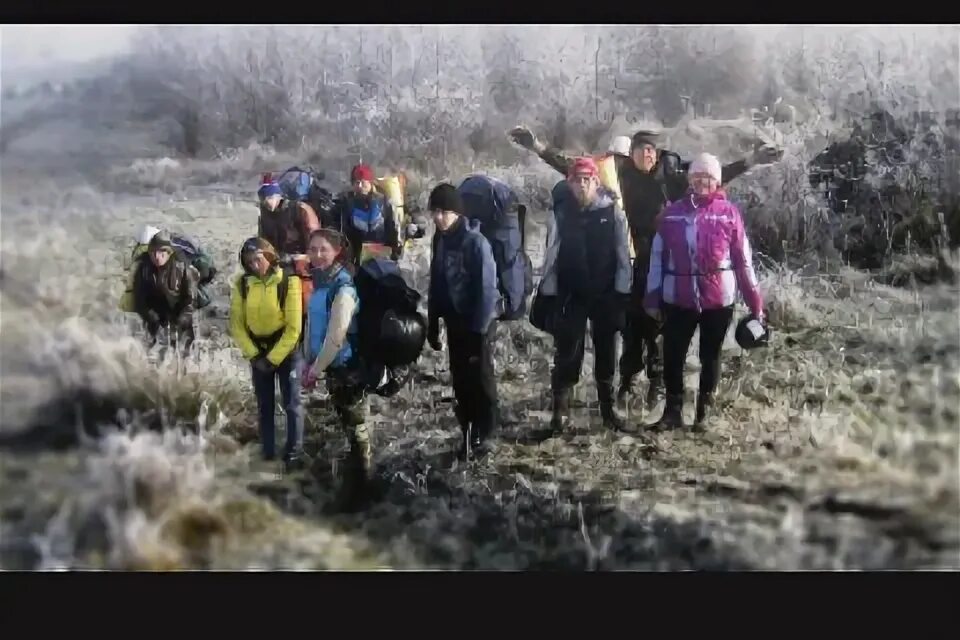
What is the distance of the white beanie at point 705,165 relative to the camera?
3375mm

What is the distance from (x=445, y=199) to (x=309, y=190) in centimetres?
49

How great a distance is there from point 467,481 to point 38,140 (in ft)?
6.56

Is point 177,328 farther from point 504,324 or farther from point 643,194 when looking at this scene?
point 643,194

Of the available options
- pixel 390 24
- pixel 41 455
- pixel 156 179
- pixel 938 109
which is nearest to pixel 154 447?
pixel 41 455

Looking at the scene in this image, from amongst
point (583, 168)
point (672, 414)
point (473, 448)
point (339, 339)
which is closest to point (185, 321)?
point (339, 339)

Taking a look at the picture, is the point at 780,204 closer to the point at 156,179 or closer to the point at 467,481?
the point at 467,481

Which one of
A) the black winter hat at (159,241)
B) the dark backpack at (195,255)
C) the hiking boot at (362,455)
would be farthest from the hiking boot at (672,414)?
the black winter hat at (159,241)

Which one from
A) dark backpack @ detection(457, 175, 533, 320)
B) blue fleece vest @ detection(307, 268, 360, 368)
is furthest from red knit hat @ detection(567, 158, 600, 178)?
blue fleece vest @ detection(307, 268, 360, 368)

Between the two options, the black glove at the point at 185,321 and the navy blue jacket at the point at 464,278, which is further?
the black glove at the point at 185,321

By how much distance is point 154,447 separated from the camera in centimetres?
347

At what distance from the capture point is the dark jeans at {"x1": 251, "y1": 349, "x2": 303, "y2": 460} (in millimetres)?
3439

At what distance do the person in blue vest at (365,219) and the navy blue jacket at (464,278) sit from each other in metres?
0.16

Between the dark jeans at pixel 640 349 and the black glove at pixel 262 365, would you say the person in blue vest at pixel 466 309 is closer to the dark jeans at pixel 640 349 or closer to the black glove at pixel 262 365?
the dark jeans at pixel 640 349

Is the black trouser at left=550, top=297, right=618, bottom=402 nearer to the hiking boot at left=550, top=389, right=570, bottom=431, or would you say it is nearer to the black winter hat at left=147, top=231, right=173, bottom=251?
the hiking boot at left=550, top=389, right=570, bottom=431
